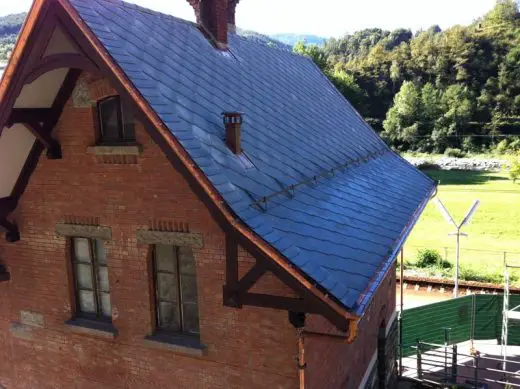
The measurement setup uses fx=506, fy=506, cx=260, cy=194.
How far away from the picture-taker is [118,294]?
7.73 meters

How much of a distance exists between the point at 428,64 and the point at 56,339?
87.4 metres

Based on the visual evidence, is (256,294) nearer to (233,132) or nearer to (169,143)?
(169,143)

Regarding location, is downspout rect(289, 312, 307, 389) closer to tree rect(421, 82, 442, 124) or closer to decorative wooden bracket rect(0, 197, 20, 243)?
decorative wooden bracket rect(0, 197, 20, 243)

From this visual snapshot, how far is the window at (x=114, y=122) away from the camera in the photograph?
729cm

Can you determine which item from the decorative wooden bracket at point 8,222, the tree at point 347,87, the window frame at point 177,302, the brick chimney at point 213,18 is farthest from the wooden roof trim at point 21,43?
the tree at point 347,87

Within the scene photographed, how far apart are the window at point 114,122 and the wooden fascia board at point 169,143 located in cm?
138

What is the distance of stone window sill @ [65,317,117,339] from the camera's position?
783cm


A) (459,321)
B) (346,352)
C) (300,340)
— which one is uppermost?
(300,340)

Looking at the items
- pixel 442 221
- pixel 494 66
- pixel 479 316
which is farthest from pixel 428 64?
pixel 479 316

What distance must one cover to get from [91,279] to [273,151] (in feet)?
11.9

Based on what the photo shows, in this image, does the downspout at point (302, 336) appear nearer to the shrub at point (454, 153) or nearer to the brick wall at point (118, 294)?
the brick wall at point (118, 294)

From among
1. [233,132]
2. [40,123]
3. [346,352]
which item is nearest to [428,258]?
[346,352]

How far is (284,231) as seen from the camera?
6270 millimetres

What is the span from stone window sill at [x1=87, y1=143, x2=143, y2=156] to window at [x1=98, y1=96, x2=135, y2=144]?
0.72 feet
